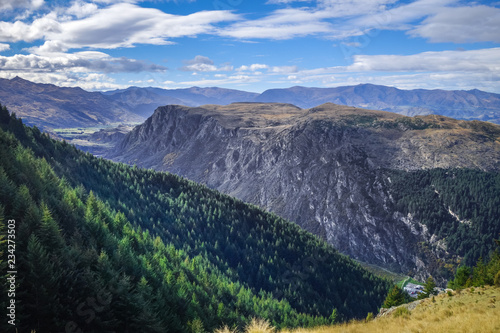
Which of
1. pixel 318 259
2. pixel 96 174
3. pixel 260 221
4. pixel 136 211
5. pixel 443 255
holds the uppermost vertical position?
pixel 96 174

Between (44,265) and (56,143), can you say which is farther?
(56,143)

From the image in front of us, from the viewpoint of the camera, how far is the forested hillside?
28.1m

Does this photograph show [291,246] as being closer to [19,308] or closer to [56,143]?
[56,143]

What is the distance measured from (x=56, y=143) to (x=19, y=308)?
385 feet

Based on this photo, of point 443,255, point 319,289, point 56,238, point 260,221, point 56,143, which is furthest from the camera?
point 443,255

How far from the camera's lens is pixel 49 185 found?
4959 cm

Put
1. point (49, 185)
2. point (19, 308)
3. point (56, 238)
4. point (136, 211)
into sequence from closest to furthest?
point (19, 308)
point (56, 238)
point (49, 185)
point (136, 211)

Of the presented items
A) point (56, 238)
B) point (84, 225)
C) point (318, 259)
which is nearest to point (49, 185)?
point (84, 225)

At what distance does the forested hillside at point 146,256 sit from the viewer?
28.1 metres

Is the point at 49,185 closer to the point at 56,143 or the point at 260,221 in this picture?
the point at 56,143

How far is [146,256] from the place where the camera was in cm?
5497

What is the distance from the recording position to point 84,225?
43.2 meters

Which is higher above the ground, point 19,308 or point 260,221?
point 19,308

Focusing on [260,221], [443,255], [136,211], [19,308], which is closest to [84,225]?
[19,308]
